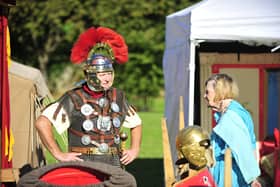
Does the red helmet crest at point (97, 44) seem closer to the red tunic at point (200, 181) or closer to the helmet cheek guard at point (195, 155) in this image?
the helmet cheek guard at point (195, 155)

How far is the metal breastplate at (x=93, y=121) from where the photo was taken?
5.54 metres

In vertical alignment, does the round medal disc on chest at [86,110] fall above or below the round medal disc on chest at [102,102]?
below

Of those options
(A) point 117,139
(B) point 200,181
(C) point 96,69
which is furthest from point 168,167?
(C) point 96,69

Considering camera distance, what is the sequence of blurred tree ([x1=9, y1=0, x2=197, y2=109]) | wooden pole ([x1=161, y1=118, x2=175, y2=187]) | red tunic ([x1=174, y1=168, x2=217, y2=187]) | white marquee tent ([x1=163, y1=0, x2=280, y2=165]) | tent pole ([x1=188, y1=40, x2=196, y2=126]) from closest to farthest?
1. red tunic ([x1=174, y1=168, x2=217, y2=187])
2. wooden pole ([x1=161, y1=118, x2=175, y2=187])
3. white marquee tent ([x1=163, y1=0, x2=280, y2=165])
4. tent pole ([x1=188, y1=40, x2=196, y2=126])
5. blurred tree ([x1=9, y1=0, x2=197, y2=109])

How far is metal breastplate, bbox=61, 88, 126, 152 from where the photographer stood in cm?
554

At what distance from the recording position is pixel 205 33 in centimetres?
720

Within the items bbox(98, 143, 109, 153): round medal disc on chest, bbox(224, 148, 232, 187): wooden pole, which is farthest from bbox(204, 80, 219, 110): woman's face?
bbox(224, 148, 232, 187): wooden pole

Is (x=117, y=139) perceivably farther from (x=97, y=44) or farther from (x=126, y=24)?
(x=126, y=24)

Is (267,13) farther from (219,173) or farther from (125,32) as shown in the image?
(125,32)

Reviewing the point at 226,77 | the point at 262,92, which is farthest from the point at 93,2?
the point at 226,77

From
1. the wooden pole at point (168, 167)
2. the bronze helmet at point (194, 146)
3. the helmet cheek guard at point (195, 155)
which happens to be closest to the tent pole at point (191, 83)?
the wooden pole at point (168, 167)

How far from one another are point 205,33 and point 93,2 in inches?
979

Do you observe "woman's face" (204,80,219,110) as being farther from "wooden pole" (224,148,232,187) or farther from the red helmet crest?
"wooden pole" (224,148,232,187)

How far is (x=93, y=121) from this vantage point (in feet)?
18.3
